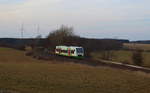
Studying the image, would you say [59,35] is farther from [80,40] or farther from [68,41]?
[80,40]

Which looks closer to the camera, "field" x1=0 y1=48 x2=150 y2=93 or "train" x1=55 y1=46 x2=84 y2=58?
"field" x1=0 y1=48 x2=150 y2=93

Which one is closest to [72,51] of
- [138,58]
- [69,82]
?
[138,58]

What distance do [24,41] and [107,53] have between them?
2703 inches

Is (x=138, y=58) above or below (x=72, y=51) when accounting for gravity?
below

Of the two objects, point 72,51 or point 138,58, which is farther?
point 72,51

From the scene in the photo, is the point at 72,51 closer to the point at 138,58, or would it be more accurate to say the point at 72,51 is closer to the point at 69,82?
the point at 138,58

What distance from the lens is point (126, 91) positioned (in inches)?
643

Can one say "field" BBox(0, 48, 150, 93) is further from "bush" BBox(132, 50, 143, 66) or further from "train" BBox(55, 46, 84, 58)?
→ "train" BBox(55, 46, 84, 58)

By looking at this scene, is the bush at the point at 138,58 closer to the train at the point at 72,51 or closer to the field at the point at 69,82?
the train at the point at 72,51

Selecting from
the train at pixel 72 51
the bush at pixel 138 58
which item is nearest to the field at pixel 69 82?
the bush at pixel 138 58

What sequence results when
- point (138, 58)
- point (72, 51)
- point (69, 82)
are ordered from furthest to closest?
point (72, 51), point (138, 58), point (69, 82)

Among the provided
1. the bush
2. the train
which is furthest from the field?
the train

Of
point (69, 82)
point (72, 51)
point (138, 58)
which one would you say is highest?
point (72, 51)

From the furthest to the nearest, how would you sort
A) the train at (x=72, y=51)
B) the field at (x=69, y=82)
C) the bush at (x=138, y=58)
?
the train at (x=72, y=51) < the bush at (x=138, y=58) < the field at (x=69, y=82)
